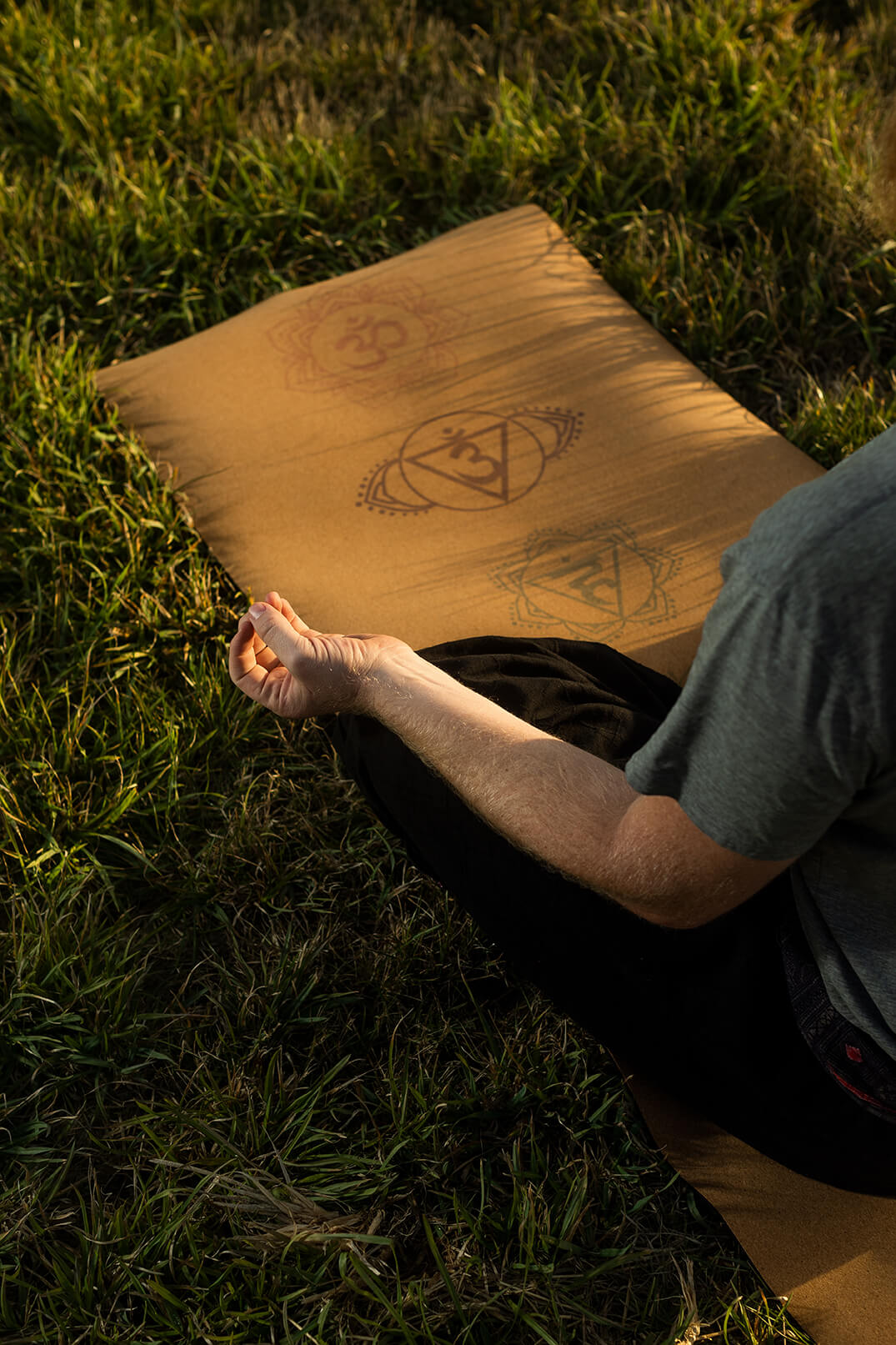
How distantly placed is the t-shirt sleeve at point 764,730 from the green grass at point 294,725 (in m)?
0.67

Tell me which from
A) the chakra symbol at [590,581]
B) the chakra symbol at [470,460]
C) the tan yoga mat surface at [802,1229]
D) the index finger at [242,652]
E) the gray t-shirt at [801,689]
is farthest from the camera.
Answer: the chakra symbol at [470,460]

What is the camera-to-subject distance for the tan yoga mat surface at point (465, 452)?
66.4 inches

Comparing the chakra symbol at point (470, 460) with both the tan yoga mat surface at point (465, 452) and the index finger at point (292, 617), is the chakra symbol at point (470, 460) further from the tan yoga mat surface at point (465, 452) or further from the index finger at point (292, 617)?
the index finger at point (292, 617)

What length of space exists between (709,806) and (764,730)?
0.09 m

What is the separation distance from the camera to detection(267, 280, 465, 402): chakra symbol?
6.42 ft

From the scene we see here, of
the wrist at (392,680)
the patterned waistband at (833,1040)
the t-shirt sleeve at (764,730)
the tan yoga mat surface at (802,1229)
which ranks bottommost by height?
the tan yoga mat surface at (802,1229)

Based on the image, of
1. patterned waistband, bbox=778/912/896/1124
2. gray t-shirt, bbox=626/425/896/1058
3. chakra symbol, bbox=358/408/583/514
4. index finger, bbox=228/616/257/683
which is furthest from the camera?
chakra symbol, bbox=358/408/583/514

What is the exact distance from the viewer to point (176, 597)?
172cm

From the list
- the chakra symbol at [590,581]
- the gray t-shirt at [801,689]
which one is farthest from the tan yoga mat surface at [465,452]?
the gray t-shirt at [801,689]

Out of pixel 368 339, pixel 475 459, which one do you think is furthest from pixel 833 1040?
pixel 368 339

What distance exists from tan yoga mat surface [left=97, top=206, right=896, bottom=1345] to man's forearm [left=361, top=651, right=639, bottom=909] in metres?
0.48

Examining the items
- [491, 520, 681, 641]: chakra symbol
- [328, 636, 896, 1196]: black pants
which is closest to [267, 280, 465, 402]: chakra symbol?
[491, 520, 681, 641]: chakra symbol

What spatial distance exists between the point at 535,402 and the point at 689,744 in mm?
1304

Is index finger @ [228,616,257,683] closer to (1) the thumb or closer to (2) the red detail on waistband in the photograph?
(1) the thumb
